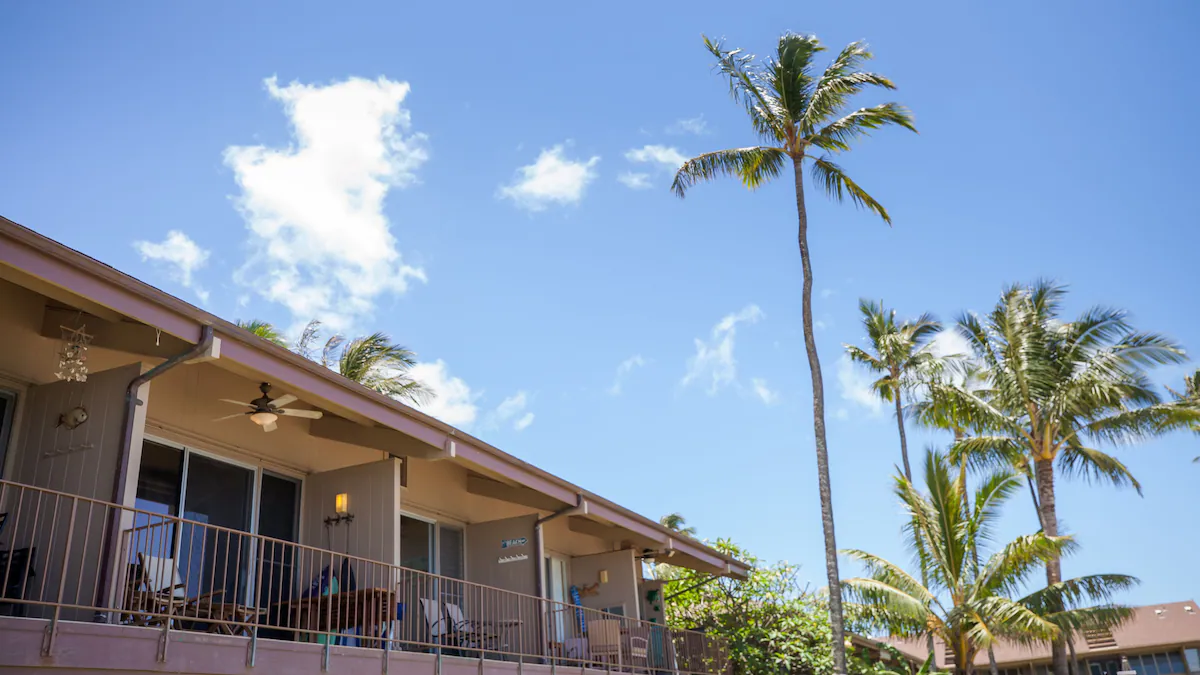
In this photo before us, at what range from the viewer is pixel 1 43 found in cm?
2273

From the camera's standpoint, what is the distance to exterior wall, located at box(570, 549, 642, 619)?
15180mm

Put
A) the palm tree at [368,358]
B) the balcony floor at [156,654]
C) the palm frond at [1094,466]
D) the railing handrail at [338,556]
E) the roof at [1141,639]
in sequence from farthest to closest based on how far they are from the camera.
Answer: the roof at [1141,639]
the palm tree at [368,358]
the palm frond at [1094,466]
the railing handrail at [338,556]
the balcony floor at [156,654]

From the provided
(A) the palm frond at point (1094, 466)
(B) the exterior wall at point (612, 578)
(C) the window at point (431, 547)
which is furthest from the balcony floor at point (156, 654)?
(A) the palm frond at point (1094, 466)

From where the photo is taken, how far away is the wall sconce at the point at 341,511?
10.6 meters

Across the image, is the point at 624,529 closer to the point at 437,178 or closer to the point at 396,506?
the point at 396,506

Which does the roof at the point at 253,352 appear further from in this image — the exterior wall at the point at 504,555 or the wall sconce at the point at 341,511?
the wall sconce at the point at 341,511

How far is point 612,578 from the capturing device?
50.7ft

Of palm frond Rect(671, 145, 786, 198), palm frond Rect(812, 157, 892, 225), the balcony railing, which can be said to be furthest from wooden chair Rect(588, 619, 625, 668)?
palm frond Rect(812, 157, 892, 225)

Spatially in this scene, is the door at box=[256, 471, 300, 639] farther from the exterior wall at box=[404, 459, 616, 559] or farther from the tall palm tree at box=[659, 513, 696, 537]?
the tall palm tree at box=[659, 513, 696, 537]

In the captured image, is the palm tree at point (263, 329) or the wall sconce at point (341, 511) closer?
the wall sconce at point (341, 511)

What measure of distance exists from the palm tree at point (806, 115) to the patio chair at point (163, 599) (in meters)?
11.0

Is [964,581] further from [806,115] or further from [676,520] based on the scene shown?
[676,520]

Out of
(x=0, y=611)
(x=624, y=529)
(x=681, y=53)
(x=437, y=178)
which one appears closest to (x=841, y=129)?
(x=624, y=529)

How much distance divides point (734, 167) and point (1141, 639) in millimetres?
22436
